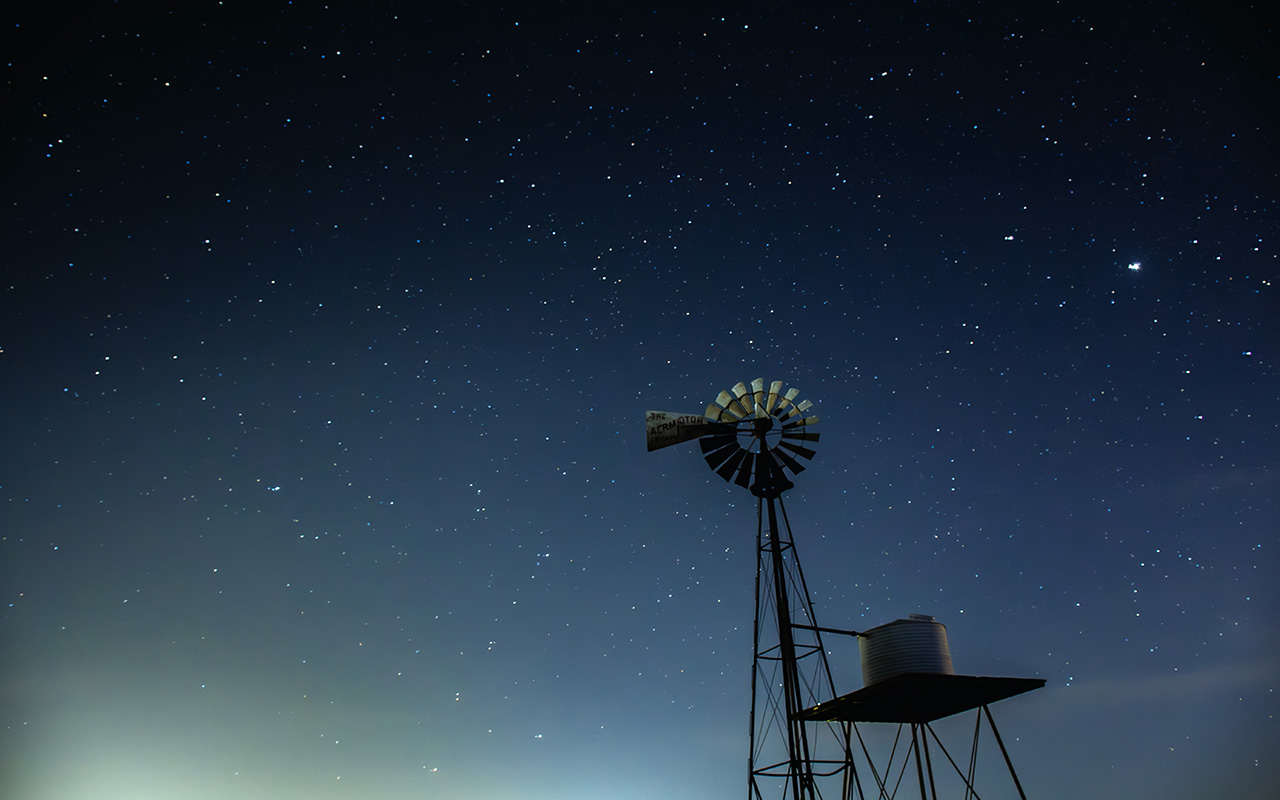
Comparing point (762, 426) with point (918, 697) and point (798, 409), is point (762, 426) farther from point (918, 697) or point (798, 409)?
point (918, 697)

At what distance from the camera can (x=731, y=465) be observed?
1138cm

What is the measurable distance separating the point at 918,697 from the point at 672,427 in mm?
4897

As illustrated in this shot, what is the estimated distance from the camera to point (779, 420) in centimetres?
1148

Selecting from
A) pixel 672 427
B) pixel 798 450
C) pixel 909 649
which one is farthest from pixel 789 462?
pixel 909 649

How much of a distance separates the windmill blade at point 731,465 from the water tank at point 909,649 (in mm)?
3164

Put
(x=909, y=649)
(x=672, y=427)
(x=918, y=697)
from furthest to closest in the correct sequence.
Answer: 1. (x=672, y=427)
2. (x=918, y=697)
3. (x=909, y=649)

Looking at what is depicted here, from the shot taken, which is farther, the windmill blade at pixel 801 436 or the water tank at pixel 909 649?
the windmill blade at pixel 801 436

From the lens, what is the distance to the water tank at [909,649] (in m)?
8.77

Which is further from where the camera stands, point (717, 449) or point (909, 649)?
point (717, 449)

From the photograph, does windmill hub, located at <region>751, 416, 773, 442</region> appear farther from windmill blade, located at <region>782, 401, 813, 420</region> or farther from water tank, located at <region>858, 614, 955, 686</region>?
water tank, located at <region>858, 614, 955, 686</region>

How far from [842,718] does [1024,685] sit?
247 centimetres

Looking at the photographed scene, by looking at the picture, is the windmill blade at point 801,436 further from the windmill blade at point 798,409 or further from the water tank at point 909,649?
the water tank at point 909,649

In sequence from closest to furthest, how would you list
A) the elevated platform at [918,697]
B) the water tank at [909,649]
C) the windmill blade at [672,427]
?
the elevated platform at [918,697], the water tank at [909,649], the windmill blade at [672,427]

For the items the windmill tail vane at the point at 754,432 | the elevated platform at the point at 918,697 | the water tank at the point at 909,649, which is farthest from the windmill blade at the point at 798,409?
the elevated platform at the point at 918,697
